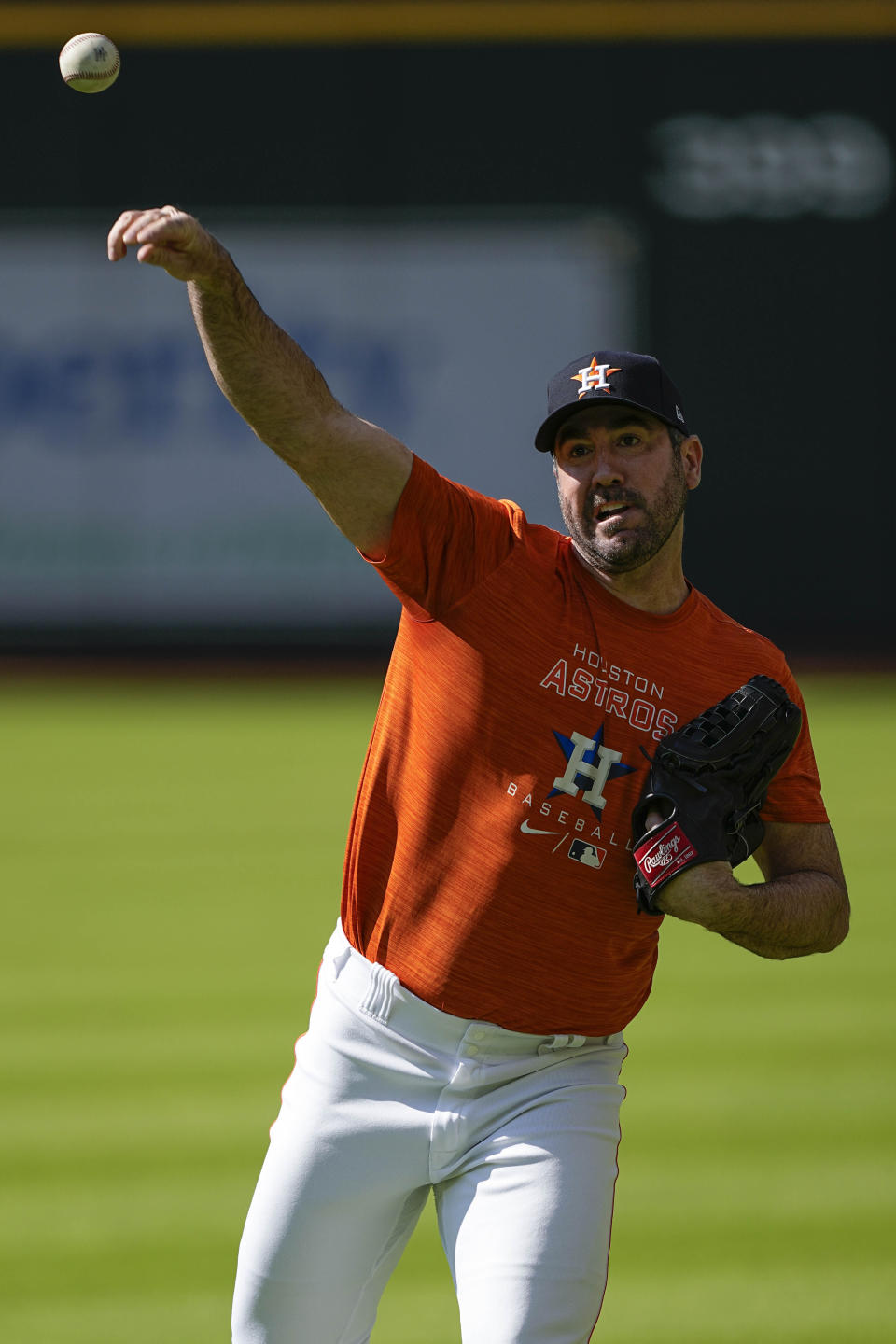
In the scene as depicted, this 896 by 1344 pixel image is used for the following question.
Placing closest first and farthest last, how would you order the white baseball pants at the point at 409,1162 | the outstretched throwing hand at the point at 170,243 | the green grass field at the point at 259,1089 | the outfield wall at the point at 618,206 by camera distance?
the outstretched throwing hand at the point at 170,243
the white baseball pants at the point at 409,1162
the green grass field at the point at 259,1089
the outfield wall at the point at 618,206

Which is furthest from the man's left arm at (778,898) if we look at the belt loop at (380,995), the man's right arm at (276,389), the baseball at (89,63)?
the baseball at (89,63)

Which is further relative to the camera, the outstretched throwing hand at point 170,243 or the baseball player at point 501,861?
the baseball player at point 501,861

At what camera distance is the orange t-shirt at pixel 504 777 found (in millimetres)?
3775

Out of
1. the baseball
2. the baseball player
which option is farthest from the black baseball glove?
the baseball

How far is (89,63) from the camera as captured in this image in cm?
392

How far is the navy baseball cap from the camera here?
3906 millimetres

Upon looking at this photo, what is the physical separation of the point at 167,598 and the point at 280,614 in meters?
1.34

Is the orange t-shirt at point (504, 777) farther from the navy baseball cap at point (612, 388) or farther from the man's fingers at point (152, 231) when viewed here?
the man's fingers at point (152, 231)

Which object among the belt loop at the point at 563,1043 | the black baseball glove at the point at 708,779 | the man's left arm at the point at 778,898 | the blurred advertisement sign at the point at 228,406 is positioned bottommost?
the belt loop at the point at 563,1043

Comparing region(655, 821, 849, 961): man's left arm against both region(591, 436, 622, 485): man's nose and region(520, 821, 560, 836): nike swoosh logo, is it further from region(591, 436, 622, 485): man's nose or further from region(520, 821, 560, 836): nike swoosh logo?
region(591, 436, 622, 485): man's nose

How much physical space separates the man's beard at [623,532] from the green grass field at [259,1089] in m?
2.54

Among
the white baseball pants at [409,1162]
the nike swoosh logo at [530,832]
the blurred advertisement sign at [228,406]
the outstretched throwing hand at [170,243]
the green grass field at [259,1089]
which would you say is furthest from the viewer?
the blurred advertisement sign at [228,406]

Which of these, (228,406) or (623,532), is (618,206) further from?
(623,532)

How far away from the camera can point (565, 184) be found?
2233 cm
